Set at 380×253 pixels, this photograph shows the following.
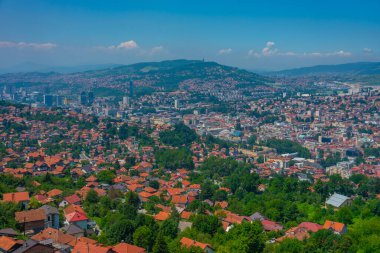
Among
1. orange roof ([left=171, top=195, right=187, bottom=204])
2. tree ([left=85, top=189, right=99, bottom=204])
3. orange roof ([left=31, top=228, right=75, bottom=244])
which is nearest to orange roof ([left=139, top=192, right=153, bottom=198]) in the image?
orange roof ([left=171, top=195, right=187, bottom=204])

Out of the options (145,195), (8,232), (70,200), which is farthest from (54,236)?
(145,195)

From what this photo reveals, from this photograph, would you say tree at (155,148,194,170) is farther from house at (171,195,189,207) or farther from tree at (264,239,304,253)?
tree at (264,239,304,253)

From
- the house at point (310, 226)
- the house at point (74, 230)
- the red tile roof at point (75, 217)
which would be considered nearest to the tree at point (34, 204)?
the red tile roof at point (75, 217)

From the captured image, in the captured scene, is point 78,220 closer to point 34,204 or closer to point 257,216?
point 34,204

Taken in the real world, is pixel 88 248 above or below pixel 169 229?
above

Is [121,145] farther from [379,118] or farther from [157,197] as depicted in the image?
[379,118]
